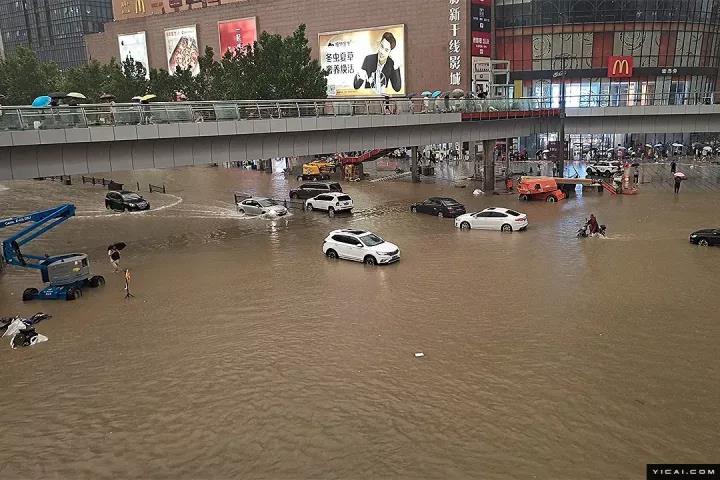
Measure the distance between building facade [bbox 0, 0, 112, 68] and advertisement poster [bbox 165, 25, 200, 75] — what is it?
166 ft

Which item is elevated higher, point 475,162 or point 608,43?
point 608,43

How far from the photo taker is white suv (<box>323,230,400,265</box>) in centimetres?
2488

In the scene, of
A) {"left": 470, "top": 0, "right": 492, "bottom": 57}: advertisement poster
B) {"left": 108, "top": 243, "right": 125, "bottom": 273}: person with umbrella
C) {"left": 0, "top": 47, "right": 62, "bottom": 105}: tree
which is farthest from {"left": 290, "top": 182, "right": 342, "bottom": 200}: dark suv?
{"left": 0, "top": 47, "right": 62, "bottom": 105}: tree

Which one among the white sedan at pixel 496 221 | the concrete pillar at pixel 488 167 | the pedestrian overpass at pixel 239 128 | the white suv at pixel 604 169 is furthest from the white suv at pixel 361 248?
the white suv at pixel 604 169

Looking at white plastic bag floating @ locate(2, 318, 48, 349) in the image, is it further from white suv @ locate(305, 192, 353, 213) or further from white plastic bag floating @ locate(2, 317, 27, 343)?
white suv @ locate(305, 192, 353, 213)

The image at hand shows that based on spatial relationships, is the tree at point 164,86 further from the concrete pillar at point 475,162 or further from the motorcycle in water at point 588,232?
the motorcycle in water at point 588,232

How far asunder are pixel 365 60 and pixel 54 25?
4350 inches

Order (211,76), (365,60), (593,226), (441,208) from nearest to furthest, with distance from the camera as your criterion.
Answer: (593,226), (441,208), (211,76), (365,60)

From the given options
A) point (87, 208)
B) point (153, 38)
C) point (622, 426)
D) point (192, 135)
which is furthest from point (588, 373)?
point (153, 38)

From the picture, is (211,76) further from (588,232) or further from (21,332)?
(21,332)

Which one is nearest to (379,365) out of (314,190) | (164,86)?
(314,190)

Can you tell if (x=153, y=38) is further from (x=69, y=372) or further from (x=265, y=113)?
(x=69, y=372)

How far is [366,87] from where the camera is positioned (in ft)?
267

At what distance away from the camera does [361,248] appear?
25203 millimetres
